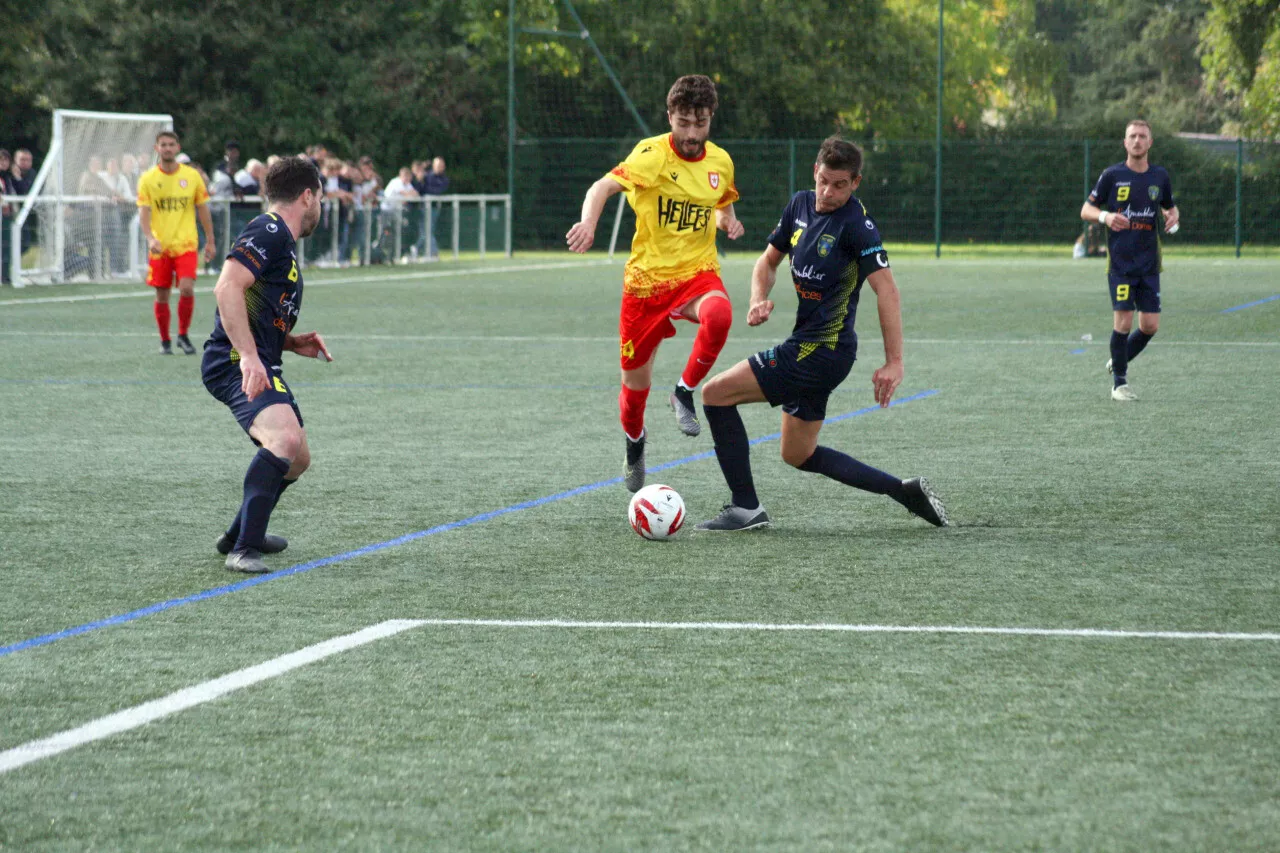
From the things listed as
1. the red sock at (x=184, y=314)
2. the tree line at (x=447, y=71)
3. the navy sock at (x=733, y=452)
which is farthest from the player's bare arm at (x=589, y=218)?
the tree line at (x=447, y=71)

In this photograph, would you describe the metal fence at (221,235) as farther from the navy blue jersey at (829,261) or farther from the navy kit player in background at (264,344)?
the navy blue jersey at (829,261)

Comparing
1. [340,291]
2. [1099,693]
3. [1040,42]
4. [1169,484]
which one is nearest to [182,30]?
[340,291]

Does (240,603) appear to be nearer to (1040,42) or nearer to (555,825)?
(555,825)

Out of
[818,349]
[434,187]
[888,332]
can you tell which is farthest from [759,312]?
[434,187]

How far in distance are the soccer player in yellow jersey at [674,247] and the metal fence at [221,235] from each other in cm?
1852

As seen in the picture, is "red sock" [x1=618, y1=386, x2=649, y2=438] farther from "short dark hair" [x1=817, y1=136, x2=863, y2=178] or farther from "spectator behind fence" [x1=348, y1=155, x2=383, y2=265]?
"spectator behind fence" [x1=348, y1=155, x2=383, y2=265]

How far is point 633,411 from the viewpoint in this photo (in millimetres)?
8836

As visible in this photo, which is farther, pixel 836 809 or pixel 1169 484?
pixel 1169 484

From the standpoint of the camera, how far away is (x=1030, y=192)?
42406 mm

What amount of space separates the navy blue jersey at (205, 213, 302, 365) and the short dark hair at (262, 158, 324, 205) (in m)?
0.08

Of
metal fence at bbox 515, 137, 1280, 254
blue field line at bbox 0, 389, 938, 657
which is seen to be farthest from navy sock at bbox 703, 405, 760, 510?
metal fence at bbox 515, 137, 1280, 254

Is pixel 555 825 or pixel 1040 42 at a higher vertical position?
pixel 1040 42

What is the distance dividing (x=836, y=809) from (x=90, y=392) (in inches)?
409

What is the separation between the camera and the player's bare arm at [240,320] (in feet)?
21.3
